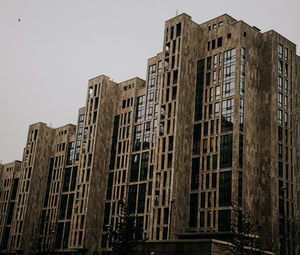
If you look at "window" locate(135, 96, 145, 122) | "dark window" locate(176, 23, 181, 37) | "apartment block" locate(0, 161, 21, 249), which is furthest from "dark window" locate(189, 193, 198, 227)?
"apartment block" locate(0, 161, 21, 249)

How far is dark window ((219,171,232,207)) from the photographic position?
73.4 m

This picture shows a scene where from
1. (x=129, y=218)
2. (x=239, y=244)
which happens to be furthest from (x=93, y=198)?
(x=239, y=244)

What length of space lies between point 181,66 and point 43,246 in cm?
5690

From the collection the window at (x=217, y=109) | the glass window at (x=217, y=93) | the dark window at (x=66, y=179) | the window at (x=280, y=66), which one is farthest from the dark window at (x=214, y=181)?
the dark window at (x=66, y=179)

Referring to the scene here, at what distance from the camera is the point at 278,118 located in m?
80.7

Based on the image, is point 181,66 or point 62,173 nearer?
point 181,66

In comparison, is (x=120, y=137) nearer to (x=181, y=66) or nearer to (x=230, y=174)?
(x=181, y=66)

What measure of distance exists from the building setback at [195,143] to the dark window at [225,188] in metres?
0.17

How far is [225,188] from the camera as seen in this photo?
74.4m

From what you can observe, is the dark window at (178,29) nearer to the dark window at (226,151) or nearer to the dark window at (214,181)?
the dark window at (226,151)

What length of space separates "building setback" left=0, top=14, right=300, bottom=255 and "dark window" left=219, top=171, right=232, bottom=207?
17cm

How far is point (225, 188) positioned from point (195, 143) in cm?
1183

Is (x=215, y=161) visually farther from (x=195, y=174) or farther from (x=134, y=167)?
(x=134, y=167)

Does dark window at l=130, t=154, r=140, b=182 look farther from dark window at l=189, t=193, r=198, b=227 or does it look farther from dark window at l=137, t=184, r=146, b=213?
dark window at l=189, t=193, r=198, b=227
